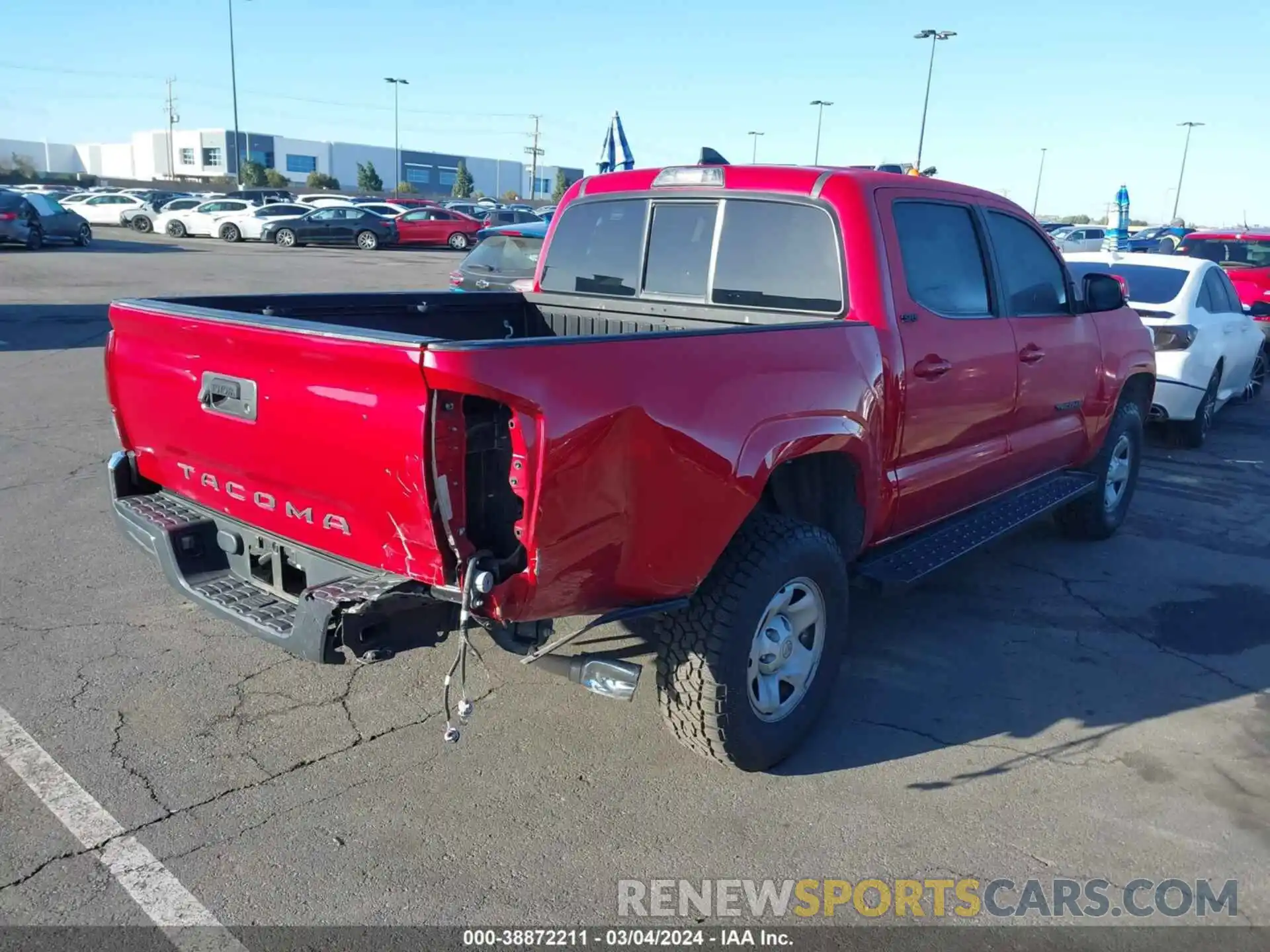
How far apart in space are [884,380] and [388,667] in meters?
2.37

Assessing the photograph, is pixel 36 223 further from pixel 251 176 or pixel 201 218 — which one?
pixel 251 176

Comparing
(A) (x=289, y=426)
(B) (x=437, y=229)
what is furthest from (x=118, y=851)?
(B) (x=437, y=229)

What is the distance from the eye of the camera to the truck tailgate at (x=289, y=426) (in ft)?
9.12

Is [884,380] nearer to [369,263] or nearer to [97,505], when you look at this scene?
[97,505]

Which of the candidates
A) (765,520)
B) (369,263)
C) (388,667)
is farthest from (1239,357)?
(369,263)

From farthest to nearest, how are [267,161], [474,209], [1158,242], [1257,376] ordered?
1. [267,161]
2. [474,209]
3. [1158,242]
4. [1257,376]

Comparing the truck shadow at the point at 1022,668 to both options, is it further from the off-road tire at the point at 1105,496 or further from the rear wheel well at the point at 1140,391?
the rear wheel well at the point at 1140,391

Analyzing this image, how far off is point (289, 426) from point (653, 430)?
1.11 m

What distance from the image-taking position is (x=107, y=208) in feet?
137

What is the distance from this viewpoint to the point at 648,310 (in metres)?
4.77

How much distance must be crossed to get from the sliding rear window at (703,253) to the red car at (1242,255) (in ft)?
34.6

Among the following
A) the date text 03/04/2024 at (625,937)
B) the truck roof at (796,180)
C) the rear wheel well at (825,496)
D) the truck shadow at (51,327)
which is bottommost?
the truck shadow at (51,327)

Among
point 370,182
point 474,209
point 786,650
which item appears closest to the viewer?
point 786,650

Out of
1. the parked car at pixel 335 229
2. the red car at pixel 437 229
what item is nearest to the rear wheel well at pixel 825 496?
the parked car at pixel 335 229
